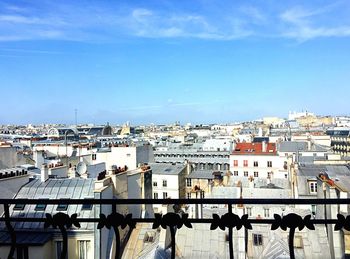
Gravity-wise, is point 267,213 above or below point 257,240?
above

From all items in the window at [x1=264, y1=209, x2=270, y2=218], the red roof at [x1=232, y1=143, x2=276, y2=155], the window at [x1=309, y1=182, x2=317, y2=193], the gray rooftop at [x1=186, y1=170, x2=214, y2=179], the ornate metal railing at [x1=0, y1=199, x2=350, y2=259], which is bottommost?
the gray rooftop at [x1=186, y1=170, x2=214, y2=179]

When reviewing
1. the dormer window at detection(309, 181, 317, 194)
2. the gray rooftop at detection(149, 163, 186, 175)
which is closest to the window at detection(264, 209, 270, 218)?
the dormer window at detection(309, 181, 317, 194)

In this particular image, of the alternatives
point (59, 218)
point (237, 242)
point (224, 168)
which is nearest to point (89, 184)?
point (237, 242)

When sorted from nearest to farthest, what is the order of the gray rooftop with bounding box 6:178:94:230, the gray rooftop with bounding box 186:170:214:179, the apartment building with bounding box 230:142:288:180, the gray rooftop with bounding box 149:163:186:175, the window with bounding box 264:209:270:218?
1. the gray rooftop with bounding box 6:178:94:230
2. the window with bounding box 264:209:270:218
3. the gray rooftop with bounding box 149:163:186:175
4. the gray rooftop with bounding box 186:170:214:179
5. the apartment building with bounding box 230:142:288:180

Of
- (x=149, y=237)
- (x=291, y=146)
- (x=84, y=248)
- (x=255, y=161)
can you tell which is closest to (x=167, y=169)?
(x=255, y=161)

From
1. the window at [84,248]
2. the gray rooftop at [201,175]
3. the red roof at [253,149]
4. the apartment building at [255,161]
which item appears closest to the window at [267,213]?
the window at [84,248]

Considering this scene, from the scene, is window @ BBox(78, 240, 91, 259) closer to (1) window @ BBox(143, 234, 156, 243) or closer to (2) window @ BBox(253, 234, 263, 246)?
(1) window @ BBox(143, 234, 156, 243)

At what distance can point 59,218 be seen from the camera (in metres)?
2.64

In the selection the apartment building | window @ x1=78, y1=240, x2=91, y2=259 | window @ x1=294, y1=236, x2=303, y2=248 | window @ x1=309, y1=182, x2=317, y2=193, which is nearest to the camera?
window @ x1=78, y1=240, x2=91, y2=259

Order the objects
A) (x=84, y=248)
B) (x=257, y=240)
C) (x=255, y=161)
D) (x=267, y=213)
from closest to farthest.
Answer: (x=84, y=248)
(x=257, y=240)
(x=267, y=213)
(x=255, y=161)

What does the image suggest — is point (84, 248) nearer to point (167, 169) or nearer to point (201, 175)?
point (167, 169)

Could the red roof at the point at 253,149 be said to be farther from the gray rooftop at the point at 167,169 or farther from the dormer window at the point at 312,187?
the dormer window at the point at 312,187

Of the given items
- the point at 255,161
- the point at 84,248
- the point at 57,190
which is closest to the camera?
the point at 84,248

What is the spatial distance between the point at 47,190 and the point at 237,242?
6.94m
